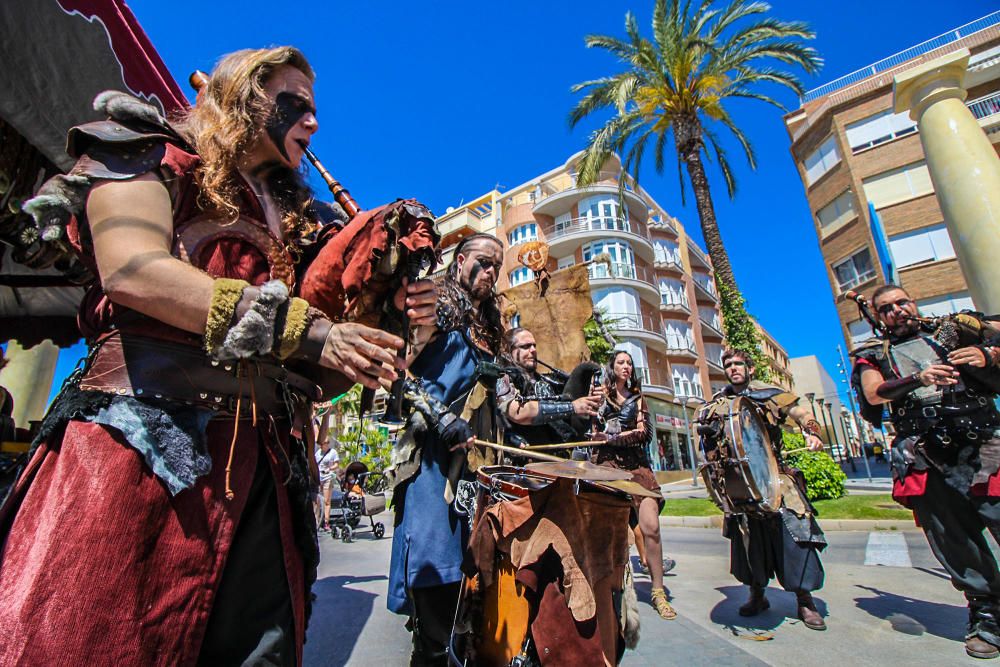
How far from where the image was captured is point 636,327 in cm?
3409

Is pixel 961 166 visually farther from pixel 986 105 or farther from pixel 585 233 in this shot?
pixel 585 233

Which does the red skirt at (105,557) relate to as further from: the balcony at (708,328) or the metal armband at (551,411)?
the balcony at (708,328)

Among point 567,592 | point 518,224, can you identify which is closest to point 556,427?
point 567,592

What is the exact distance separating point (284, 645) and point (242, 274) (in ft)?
2.89

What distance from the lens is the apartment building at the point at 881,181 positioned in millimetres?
24641

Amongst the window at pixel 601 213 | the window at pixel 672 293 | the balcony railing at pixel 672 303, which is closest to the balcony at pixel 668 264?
the window at pixel 672 293

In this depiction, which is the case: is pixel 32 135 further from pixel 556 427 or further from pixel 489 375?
pixel 556 427

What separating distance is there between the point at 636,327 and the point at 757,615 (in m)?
31.1

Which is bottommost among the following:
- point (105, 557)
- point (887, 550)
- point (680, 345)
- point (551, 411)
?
point (887, 550)

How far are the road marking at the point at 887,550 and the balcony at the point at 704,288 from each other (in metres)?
40.3

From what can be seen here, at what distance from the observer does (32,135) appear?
2465 mm

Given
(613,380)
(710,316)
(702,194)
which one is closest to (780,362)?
(710,316)

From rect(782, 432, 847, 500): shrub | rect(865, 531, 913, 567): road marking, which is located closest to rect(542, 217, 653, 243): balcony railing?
rect(782, 432, 847, 500): shrub

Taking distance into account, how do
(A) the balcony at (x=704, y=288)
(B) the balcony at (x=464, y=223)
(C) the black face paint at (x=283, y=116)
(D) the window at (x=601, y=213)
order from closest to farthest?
(C) the black face paint at (x=283, y=116) < (D) the window at (x=601, y=213) < (B) the balcony at (x=464, y=223) < (A) the balcony at (x=704, y=288)
